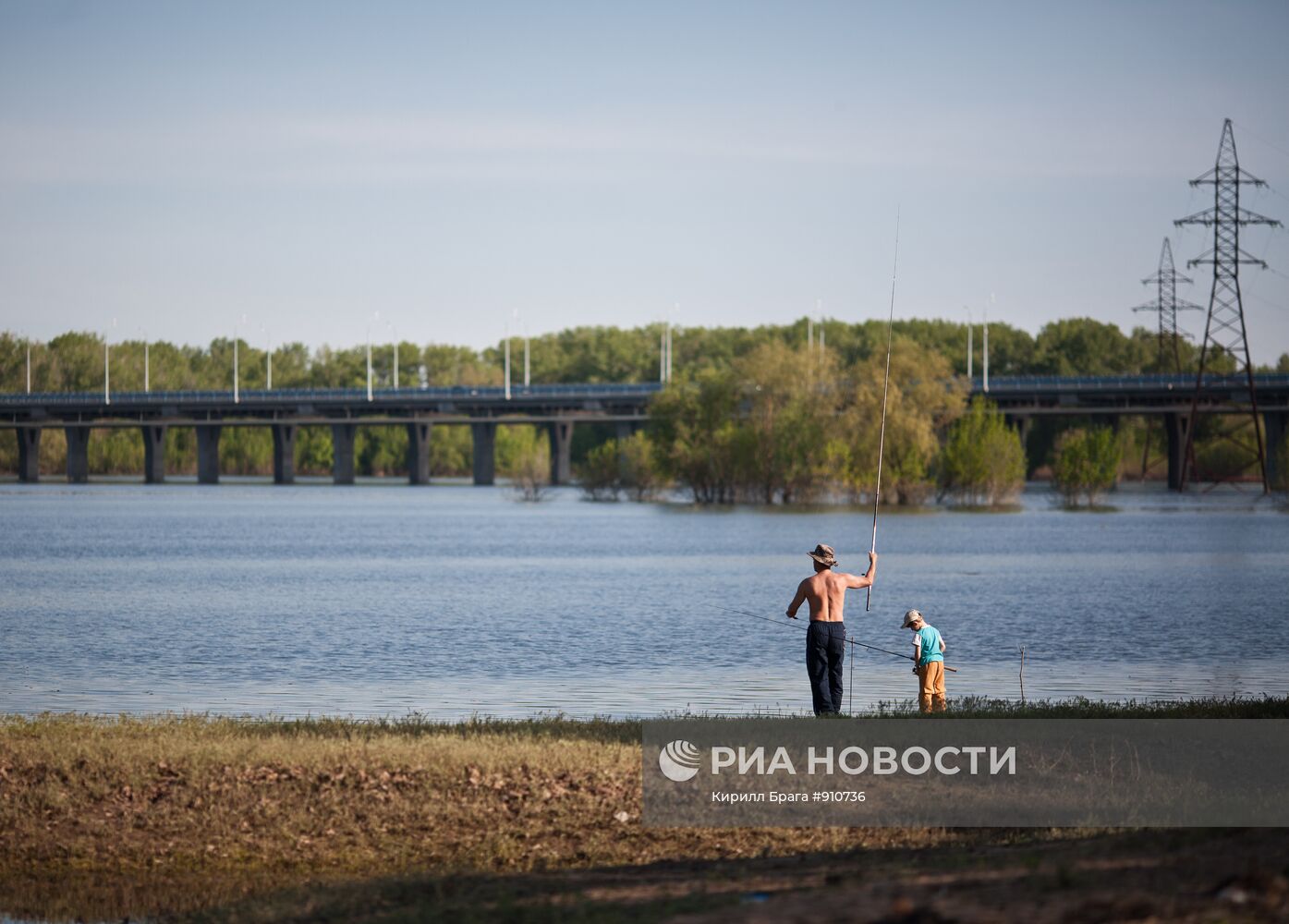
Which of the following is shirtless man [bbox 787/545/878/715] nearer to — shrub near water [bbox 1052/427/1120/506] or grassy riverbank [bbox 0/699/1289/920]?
grassy riverbank [bbox 0/699/1289/920]

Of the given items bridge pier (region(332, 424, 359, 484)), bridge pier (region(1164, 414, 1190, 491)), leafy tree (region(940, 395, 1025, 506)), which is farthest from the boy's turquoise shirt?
bridge pier (region(332, 424, 359, 484))

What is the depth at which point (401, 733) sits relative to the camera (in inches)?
708

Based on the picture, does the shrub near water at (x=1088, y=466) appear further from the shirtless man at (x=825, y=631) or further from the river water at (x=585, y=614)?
the shirtless man at (x=825, y=631)

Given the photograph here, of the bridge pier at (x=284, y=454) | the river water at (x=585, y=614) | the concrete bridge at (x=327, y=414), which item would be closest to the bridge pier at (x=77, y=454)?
the concrete bridge at (x=327, y=414)

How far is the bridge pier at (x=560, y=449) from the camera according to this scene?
18100 cm

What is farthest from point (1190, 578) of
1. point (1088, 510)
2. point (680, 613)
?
point (1088, 510)

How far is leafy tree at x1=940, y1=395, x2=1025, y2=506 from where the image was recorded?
116062 millimetres

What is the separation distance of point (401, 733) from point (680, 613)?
25.5 meters

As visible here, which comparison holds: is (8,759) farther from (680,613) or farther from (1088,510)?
(1088,510)

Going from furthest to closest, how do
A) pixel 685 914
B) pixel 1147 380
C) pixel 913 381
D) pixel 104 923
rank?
pixel 1147 380
pixel 913 381
pixel 104 923
pixel 685 914

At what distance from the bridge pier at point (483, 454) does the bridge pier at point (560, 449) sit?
7322mm

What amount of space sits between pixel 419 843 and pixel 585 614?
2930 cm

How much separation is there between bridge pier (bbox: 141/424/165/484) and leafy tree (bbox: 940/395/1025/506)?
10371 centimetres

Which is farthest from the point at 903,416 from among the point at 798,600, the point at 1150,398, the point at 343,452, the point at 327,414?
the point at 343,452
